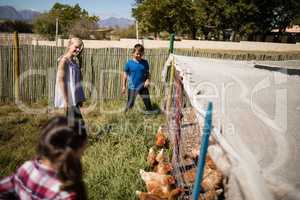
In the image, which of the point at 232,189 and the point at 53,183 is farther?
the point at 53,183

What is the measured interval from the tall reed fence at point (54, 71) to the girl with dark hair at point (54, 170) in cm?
645

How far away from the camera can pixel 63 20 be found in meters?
70.7

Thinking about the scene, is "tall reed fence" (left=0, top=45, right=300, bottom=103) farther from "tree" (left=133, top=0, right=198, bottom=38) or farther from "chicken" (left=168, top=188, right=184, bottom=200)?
"tree" (left=133, top=0, right=198, bottom=38)

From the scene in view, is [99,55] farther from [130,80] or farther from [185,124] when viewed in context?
[185,124]

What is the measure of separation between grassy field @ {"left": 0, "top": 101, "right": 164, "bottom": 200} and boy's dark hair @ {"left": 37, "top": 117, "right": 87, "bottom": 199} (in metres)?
1.81

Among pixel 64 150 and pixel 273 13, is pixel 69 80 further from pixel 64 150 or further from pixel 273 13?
pixel 273 13

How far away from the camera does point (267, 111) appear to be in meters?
2.60

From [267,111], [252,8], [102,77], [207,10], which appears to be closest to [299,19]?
[252,8]

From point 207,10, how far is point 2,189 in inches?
1873

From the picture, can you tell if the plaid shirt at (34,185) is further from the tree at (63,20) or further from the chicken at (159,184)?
the tree at (63,20)

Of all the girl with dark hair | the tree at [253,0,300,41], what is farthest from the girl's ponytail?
the tree at [253,0,300,41]

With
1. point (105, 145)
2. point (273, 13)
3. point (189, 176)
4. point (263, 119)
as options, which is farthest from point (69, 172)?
point (273, 13)

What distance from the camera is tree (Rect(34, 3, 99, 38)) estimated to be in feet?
192

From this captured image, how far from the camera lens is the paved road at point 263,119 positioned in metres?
1.51
